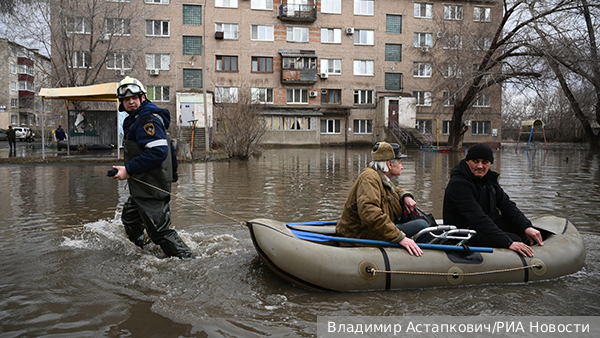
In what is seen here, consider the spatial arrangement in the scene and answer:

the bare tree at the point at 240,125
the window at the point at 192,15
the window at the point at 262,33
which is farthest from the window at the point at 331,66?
the bare tree at the point at 240,125

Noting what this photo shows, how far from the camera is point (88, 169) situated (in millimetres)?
16656

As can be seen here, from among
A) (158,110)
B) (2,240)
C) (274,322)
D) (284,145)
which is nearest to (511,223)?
(274,322)

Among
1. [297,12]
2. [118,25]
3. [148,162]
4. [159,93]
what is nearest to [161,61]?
[159,93]

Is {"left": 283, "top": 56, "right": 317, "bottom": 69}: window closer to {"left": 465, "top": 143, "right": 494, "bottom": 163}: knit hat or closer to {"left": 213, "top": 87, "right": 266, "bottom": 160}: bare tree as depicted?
{"left": 213, "top": 87, "right": 266, "bottom": 160}: bare tree

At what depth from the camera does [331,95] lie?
44719 millimetres

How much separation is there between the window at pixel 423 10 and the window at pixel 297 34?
38.3ft

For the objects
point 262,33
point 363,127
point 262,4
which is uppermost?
point 262,4

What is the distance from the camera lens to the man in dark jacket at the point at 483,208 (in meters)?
5.04

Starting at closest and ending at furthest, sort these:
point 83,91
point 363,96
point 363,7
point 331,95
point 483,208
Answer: point 483,208, point 83,91, point 363,7, point 331,95, point 363,96

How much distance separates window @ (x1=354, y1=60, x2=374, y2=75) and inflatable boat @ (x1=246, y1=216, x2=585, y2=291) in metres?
41.2

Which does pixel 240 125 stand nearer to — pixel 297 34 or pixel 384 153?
pixel 384 153

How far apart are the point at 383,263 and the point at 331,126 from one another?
135ft

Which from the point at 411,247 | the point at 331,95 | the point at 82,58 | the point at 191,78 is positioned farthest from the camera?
the point at 331,95

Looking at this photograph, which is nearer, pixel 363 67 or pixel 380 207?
pixel 380 207
